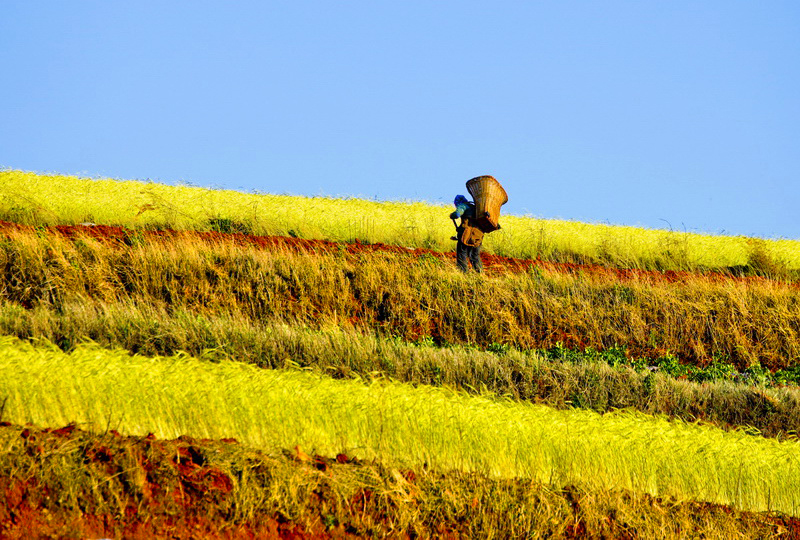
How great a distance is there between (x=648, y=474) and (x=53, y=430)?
4.22 meters

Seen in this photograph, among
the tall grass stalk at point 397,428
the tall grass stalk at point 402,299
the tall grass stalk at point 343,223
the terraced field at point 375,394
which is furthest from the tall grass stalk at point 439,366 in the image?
the tall grass stalk at point 343,223

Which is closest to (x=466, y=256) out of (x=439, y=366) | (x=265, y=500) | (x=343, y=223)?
(x=439, y=366)

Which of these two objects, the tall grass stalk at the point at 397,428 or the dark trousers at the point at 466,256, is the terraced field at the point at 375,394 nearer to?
the tall grass stalk at the point at 397,428

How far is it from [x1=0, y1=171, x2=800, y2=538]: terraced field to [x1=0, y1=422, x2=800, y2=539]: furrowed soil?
0.05 feet

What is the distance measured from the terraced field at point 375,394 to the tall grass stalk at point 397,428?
0.02 metres

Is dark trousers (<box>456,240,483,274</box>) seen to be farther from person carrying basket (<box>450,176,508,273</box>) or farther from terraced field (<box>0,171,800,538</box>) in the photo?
terraced field (<box>0,171,800,538</box>)

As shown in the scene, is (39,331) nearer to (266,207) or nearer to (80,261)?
(80,261)

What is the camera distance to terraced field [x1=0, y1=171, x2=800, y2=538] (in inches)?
198

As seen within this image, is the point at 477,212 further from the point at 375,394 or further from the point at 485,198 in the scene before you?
the point at 375,394

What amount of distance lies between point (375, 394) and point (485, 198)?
5909 mm

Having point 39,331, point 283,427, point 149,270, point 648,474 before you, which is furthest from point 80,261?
point 648,474

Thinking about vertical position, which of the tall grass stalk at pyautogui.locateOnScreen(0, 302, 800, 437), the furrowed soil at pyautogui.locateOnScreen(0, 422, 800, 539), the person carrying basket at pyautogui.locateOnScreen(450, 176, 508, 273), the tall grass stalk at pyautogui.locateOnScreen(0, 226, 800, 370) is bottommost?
the furrowed soil at pyautogui.locateOnScreen(0, 422, 800, 539)

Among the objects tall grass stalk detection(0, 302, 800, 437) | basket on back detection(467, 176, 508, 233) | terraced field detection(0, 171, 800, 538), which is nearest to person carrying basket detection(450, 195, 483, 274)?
basket on back detection(467, 176, 508, 233)

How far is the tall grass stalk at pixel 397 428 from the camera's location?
20.5 feet
